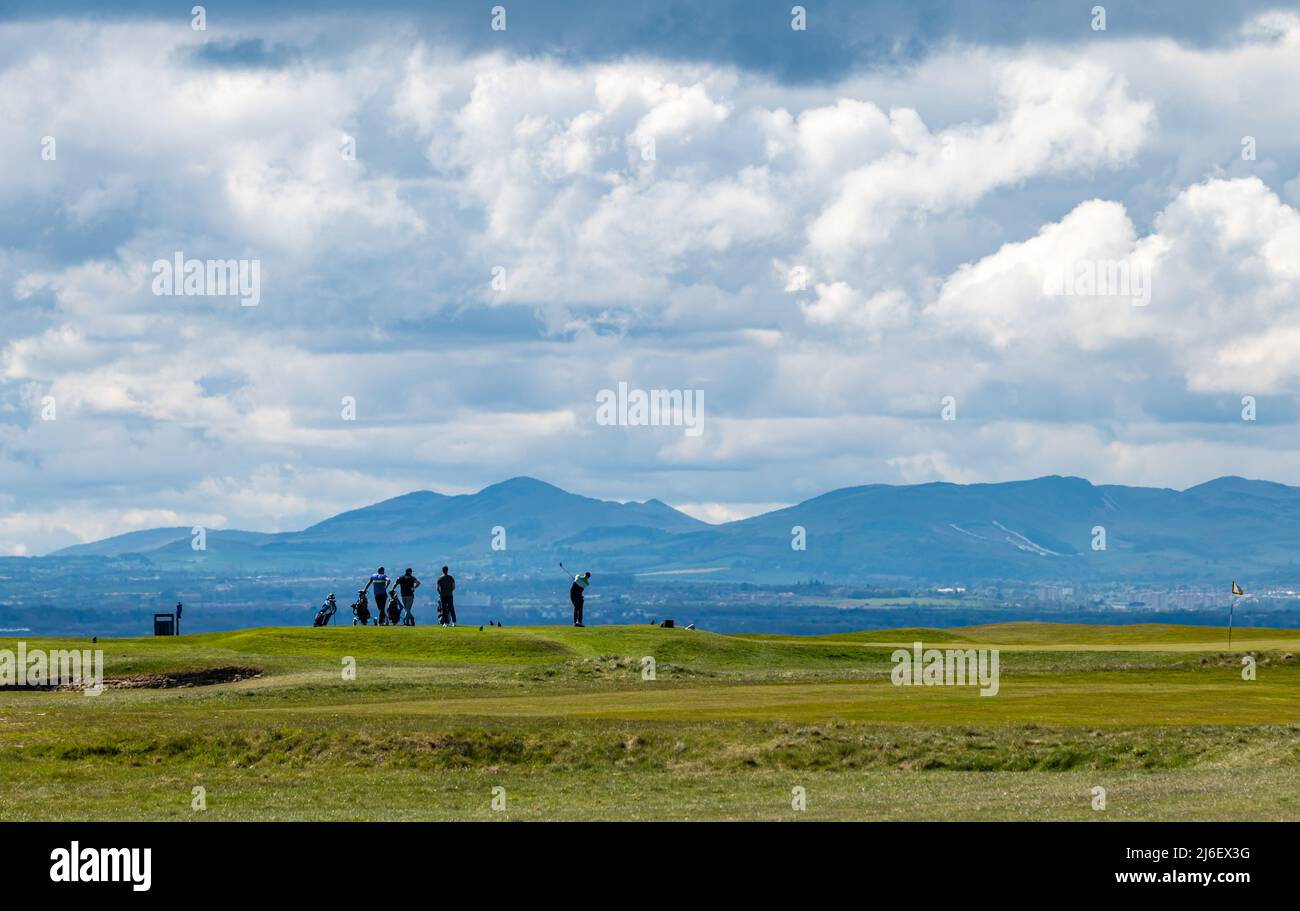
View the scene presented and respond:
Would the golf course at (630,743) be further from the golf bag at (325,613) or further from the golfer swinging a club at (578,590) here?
the golf bag at (325,613)

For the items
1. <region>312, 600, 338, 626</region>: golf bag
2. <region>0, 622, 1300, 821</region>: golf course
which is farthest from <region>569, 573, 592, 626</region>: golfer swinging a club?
<region>312, 600, 338, 626</region>: golf bag

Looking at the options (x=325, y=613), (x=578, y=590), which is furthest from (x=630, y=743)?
(x=325, y=613)

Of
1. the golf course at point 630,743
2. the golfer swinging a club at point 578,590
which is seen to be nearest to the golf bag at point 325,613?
the golfer swinging a club at point 578,590

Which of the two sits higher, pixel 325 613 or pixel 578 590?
pixel 578 590

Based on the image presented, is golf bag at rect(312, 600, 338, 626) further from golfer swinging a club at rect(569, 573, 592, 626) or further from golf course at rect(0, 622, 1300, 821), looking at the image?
golf course at rect(0, 622, 1300, 821)

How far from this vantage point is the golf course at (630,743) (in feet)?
117

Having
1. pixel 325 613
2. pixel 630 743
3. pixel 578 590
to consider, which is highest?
pixel 578 590

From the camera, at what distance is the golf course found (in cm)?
3556

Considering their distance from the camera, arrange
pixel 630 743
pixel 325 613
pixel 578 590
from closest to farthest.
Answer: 1. pixel 630 743
2. pixel 578 590
3. pixel 325 613

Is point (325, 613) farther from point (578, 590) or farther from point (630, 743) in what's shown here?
point (630, 743)

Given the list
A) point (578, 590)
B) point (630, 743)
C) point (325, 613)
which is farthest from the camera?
point (325, 613)

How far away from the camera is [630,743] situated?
46.6 m
